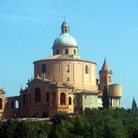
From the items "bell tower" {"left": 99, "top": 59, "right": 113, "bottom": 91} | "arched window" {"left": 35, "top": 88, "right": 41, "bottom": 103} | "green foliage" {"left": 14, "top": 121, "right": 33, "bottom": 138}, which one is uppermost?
"bell tower" {"left": 99, "top": 59, "right": 113, "bottom": 91}

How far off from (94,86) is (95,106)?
5359mm

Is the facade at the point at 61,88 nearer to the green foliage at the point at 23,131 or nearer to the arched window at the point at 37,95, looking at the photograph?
the arched window at the point at 37,95

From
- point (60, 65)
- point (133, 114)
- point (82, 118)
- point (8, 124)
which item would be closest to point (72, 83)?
point (60, 65)

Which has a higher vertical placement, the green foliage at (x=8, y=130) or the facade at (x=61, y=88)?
the facade at (x=61, y=88)

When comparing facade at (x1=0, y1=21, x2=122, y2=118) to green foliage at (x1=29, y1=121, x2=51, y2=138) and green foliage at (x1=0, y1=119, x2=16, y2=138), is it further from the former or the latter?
green foliage at (x1=0, y1=119, x2=16, y2=138)

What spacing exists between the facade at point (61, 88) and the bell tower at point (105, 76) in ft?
9.00

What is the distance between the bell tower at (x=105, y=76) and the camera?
10786 cm

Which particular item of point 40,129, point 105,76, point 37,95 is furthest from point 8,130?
point 105,76

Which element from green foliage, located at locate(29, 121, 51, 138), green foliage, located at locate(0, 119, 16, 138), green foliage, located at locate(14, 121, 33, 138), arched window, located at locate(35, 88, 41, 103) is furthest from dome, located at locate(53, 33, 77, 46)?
green foliage, located at locate(14, 121, 33, 138)

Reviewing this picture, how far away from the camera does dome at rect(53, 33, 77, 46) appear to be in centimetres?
10356

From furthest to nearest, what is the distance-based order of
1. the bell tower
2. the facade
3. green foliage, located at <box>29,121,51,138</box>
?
1. the bell tower
2. the facade
3. green foliage, located at <box>29,121,51,138</box>

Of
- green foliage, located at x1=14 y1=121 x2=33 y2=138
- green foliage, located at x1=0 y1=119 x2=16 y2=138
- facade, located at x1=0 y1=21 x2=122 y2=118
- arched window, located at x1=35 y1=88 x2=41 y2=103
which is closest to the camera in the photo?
green foliage, located at x1=14 y1=121 x2=33 y2=138

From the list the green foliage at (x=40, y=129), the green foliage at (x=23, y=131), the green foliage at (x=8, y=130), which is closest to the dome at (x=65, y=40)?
the green foliage at (x=40, y=129)

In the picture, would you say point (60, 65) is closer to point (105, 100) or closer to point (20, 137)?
point (105, 100)
